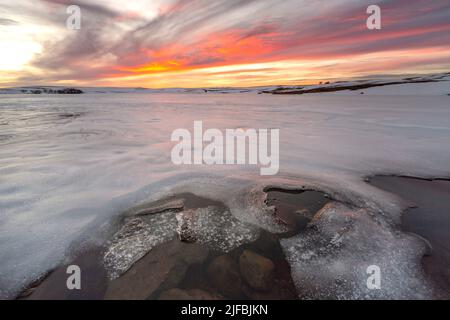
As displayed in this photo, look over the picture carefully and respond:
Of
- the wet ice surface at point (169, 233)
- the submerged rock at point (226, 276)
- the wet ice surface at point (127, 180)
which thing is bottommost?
the submerged rock at point (226, 276)

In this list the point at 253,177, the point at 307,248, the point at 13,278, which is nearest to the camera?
the point at 13,278

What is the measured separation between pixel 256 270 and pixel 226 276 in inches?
13.5

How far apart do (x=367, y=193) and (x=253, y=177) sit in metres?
2.18

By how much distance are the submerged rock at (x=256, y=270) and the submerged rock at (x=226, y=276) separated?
0.09 metres

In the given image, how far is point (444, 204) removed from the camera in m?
3.69

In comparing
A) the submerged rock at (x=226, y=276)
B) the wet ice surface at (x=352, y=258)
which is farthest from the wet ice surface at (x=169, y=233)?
the wet ice surface at (x=352, y=258)

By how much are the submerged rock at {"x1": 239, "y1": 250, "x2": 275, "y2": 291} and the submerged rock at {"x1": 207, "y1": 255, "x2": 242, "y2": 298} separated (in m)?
0.09

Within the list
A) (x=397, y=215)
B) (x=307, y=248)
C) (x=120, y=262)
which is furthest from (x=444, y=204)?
(x=120, y=262)

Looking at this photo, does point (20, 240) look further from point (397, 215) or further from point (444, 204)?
point (444, 204)

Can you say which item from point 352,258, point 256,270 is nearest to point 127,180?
point 256,270

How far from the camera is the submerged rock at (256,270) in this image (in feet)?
7.72

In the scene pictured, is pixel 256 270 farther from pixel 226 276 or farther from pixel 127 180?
pixel 127 180

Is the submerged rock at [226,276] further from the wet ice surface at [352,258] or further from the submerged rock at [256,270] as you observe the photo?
the wet ice surface at [352,258]

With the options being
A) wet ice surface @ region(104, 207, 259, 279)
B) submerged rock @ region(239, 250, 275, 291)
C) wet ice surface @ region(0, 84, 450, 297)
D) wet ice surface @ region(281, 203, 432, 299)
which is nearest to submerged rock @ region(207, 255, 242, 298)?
submerged rock @ region(239, 250, 275, 291)
